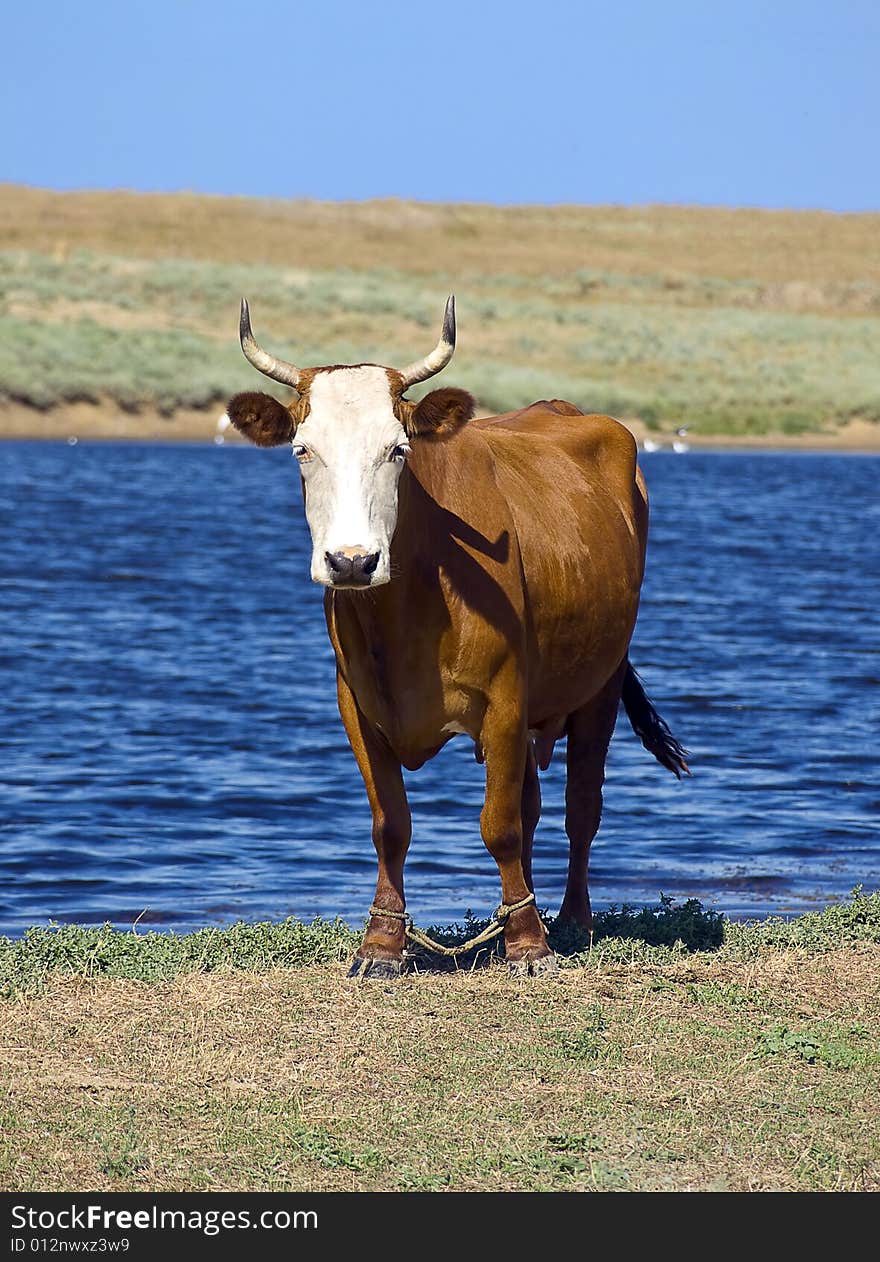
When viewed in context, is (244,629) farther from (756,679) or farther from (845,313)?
(845,313)

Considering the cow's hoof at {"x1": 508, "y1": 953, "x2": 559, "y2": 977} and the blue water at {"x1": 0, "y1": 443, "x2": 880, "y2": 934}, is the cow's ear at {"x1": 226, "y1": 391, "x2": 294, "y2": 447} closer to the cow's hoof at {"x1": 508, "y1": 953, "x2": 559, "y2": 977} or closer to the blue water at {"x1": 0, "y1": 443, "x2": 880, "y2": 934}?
the cow's hoof at {"x1": 508, "y1": 953, "x2": 559, "y2": 977}

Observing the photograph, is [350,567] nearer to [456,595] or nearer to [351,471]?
[351,471]

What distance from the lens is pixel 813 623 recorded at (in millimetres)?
20578

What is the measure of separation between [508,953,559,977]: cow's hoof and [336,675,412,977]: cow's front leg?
0.42 metres

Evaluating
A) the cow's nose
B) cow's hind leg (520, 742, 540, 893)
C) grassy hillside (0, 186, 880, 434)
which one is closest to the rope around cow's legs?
cow's hind leg (520, 742, 540, 893)

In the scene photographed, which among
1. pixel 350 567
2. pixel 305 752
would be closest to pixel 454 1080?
pixel 350 567

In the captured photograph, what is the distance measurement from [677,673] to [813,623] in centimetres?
391

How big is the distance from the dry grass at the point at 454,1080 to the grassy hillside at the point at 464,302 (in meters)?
41.6

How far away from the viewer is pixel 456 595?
7.02m

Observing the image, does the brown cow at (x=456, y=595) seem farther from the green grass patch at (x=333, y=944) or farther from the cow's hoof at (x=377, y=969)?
the green grass patch at (x=333, y=944)

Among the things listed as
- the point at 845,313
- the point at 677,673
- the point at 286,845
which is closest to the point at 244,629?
the point at 677,673

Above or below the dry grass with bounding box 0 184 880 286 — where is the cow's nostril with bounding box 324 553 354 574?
above

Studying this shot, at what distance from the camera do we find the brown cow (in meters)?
6.57

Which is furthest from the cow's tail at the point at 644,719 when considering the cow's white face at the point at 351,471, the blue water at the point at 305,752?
the cow's white face at the point at 351,471
